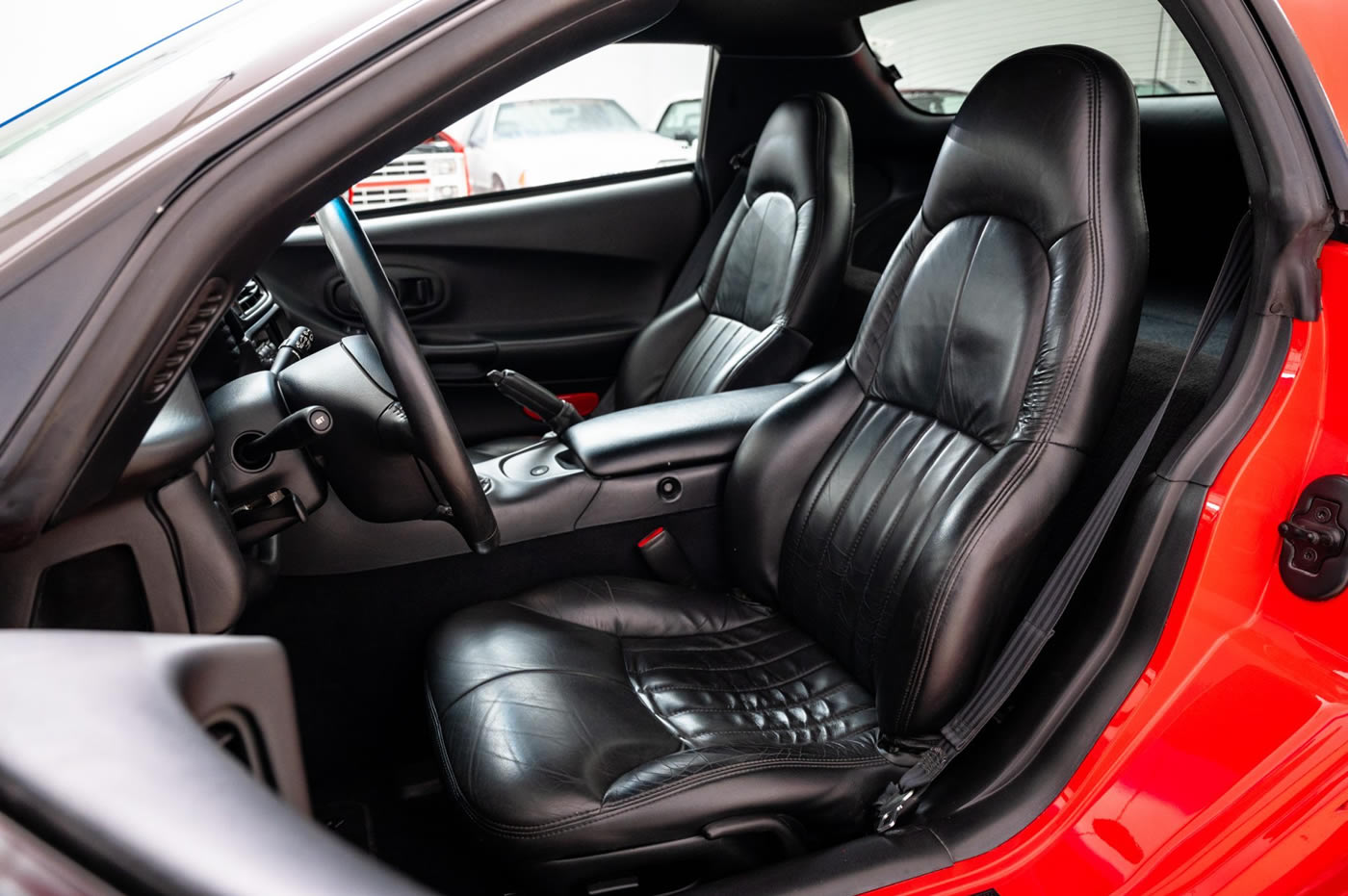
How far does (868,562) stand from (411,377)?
67cm

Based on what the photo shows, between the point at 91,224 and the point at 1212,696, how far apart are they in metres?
1.09

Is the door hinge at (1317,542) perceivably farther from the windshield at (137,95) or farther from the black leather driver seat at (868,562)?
the windshield at (137,95)

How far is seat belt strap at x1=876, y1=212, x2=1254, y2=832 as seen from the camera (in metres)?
1.18

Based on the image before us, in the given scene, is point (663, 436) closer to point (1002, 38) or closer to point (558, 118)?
point (1002, 38)

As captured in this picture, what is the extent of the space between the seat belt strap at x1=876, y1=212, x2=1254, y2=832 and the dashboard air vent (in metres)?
0.90

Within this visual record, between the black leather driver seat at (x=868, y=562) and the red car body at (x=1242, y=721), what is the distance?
21 centimetres

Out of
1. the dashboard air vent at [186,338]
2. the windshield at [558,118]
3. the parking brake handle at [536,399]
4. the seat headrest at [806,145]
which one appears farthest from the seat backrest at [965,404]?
the windshield at [558,118]

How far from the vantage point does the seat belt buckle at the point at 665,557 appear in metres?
1.86

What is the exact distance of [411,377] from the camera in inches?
47.5

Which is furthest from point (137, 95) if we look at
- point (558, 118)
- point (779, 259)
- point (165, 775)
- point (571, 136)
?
point (558, 118)

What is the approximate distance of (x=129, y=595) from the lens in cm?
100

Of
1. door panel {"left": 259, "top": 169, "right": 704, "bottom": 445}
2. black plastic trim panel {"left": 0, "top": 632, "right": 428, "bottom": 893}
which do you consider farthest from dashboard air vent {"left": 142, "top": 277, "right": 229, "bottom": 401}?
door panel {"left": 259, "top": 169, "right": 704, "bottom": 445}

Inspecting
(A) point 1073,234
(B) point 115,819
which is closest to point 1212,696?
(A) point 1073,234

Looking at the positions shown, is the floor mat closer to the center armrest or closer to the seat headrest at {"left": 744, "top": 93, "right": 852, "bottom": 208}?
the center armrest
